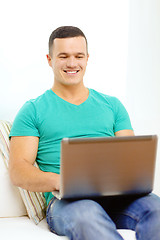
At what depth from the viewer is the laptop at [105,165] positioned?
3.85 feet

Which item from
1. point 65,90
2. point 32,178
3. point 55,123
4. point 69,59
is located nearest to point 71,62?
point 69,59

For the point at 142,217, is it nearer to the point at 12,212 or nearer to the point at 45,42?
the point at 12,212

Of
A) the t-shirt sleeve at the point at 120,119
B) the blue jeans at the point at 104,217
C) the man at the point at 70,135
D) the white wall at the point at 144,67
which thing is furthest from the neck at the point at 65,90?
the white wall at the point at 144,67

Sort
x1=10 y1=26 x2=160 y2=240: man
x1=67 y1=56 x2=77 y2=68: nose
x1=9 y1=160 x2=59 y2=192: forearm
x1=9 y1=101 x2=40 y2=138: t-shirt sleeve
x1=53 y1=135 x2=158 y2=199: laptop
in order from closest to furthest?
x1=53 y1=135 x2=158 y2=199: laptop → x1=10 y1=26 x2=160 y2=240: man → x1=9 y1=160 x2=59 y2=192: forearm → x1=9 y1=101 x2=40 y2=138: t-shirt sleeve → x1=67 y1=56 x2=77 y2=68: nose

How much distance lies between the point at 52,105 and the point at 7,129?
25 centimetres

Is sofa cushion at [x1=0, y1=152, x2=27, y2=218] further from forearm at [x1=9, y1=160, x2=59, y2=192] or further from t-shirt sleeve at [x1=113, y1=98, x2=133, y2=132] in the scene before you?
t-shirt sleeve at [x1=113, y1=98, x2=133, y2=132]

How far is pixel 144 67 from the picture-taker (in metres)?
2.51

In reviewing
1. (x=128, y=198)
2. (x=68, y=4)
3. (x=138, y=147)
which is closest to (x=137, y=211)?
(x=128, y=198)

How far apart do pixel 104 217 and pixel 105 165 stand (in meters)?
0.20

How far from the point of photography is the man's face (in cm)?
178

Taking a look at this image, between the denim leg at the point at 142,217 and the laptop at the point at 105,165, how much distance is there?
0.11 m

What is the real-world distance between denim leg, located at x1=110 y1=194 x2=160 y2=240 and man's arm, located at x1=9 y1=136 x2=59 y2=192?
29 cm

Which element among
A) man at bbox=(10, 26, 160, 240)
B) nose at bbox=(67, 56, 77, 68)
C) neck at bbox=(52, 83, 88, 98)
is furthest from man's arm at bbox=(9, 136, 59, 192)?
nose at bbox=(67, 56, 77, 68)

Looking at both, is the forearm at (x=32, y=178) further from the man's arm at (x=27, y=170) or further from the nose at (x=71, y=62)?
the nose at (x=71, y=62)
